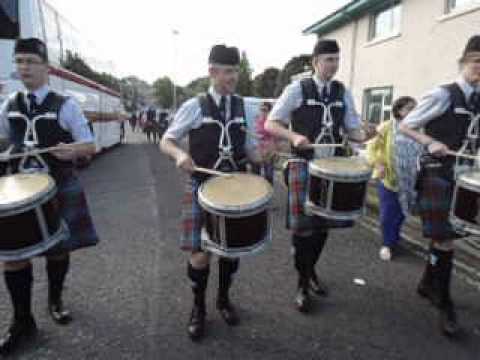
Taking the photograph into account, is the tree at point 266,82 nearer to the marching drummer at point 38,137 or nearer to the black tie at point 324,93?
the black tie at point 324,93

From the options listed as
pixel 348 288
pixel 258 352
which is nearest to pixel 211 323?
pixel 258 352

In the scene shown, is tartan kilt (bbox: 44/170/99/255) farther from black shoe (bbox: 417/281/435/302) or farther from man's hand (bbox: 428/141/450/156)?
black shoe (bbox: 417/281/435/302)

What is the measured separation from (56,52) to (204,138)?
7222 millimetres

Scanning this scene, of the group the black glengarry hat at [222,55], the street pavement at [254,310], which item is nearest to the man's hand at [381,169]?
the street pavement at [254,310]

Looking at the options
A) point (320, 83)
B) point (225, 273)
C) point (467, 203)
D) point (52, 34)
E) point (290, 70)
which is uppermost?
point (290, 70)

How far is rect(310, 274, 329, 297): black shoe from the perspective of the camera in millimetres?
3078

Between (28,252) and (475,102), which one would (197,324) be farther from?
(475,102)

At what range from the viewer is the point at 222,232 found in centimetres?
215

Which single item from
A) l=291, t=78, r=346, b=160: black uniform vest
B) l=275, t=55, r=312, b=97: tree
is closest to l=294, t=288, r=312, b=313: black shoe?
l=291, t=78, r=346, b=160: black uniform vest

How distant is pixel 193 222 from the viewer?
2457 mm

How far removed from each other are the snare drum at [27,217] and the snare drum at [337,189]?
149 cm

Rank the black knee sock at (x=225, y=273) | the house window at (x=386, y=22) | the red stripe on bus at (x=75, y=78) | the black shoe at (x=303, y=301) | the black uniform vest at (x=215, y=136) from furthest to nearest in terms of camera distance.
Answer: the house window at (x=386, y=22)
the red stripe on bus at (x=75, y=78)
the black shoe at (x=303, y=301)
the black knee sock at (x=225, y=273)
the black uniform vest at (x=215, y=136)

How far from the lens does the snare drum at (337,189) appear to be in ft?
7.77

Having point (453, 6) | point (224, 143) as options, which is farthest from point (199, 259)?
point (453, 6)
